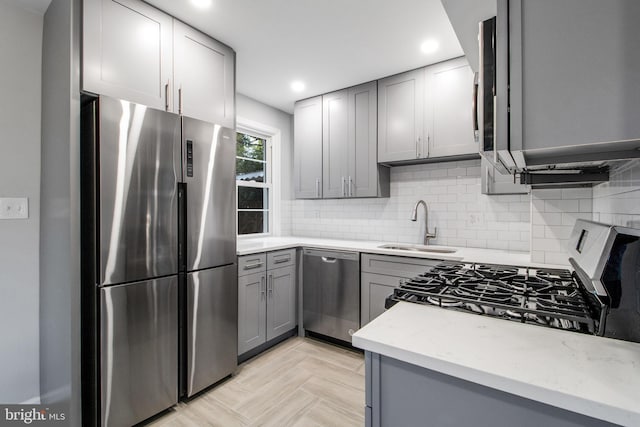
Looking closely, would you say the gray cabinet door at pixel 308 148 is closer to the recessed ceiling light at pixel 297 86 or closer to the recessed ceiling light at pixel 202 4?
the recessed ceiling light at pixel 297 86

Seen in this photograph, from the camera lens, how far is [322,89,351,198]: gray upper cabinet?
3213 millimetres

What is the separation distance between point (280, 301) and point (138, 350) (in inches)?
52.8

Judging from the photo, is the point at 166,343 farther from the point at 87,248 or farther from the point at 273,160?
the point at 273,160

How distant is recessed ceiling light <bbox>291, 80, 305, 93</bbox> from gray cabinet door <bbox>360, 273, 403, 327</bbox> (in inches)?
79.5

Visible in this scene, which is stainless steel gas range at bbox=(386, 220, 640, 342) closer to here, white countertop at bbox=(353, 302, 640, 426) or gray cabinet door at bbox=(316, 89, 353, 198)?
white countertop at bbox=(353, 302, 640, 426)

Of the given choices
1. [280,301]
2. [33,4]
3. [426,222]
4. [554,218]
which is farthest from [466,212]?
[33,4]

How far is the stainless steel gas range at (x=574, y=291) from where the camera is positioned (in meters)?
0.74

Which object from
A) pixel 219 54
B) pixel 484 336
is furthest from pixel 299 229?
pixel 484 336

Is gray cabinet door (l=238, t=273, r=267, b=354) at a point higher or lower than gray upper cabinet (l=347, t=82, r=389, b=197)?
lower

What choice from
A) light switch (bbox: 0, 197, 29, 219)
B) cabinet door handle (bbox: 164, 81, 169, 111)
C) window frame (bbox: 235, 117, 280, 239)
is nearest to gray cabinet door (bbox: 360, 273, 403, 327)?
window frame (bbox: 235, 117, 280, 239)

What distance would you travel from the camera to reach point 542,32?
0.68 metres

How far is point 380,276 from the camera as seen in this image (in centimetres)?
261

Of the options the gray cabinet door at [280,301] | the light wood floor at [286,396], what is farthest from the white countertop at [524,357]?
the gray cabinet door at [280,301]

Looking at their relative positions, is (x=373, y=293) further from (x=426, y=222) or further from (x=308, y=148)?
(x=308, y=148)
